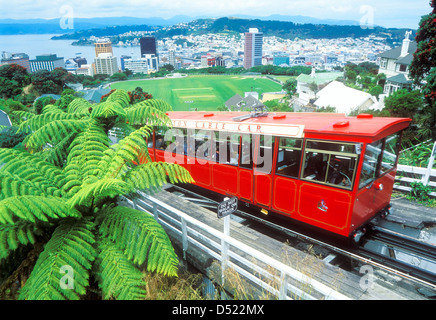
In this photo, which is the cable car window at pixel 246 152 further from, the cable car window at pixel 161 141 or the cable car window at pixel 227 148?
the cable car window at pixel 161 141

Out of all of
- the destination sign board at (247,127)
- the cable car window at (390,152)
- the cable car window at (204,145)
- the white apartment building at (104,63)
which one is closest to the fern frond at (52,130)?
the destination sign board at (247,127)

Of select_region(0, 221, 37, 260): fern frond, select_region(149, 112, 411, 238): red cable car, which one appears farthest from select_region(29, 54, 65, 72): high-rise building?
select_region(0, 221, 37, 260): fern frond

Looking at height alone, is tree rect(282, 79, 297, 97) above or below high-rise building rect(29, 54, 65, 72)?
below

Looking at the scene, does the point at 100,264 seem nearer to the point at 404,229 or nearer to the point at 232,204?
the point at 232,204

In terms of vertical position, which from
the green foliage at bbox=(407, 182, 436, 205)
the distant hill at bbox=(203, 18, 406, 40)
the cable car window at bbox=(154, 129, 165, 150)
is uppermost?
the distant hill at bbox=(203, 18, 406, 40)

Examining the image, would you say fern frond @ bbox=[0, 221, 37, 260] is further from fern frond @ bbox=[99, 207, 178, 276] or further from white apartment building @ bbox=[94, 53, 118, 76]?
white apartment building @ bbox=[94, 53, 118, 76]
